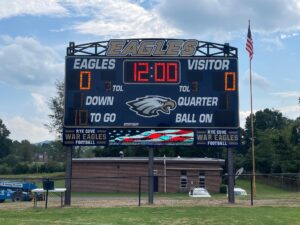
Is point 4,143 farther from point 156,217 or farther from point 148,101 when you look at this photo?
point 156,217

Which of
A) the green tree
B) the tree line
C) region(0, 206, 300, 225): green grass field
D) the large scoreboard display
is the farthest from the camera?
the green tree

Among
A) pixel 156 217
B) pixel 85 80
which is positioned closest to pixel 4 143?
pixel 85 80

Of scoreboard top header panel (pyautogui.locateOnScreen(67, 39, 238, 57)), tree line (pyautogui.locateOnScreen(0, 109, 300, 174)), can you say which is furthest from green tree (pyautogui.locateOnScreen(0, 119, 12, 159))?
scoreboard top header panel (pyautogui.locateOnScreen(67, 39, 238, 57))

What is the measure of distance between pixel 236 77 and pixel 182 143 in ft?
12.9

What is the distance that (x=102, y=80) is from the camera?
22.1m

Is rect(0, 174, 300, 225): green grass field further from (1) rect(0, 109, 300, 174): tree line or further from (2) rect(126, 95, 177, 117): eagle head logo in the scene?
(1) rect(0, 109, 300, 174): tree line

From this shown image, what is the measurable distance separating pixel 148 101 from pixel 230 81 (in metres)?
3.88

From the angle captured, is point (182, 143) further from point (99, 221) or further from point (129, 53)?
point (99, 221)

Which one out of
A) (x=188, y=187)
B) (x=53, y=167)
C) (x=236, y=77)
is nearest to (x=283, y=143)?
(x=188, y=187)

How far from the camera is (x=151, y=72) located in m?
22.2

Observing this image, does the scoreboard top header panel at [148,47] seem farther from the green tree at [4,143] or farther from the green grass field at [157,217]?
the green tree at [4,143]

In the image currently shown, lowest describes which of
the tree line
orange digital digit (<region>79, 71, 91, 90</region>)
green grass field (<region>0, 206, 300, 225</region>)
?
green grass field (<region>0, 206, 300, 225</region>)

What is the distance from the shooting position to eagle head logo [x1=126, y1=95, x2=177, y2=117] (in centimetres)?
2206

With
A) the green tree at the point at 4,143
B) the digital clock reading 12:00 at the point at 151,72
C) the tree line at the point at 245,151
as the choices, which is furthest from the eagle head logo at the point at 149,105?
the green tree at the point at 4,143
